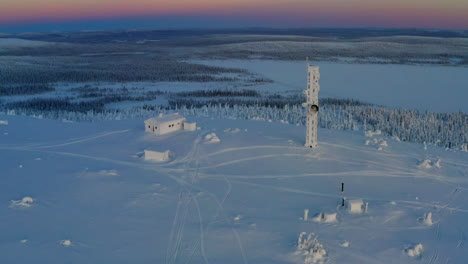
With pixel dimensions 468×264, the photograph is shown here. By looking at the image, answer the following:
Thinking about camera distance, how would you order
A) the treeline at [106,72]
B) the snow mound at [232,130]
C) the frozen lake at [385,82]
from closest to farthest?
the snow mound at [232,130], the frozen lake at [385,82], the treeline at [106,72]

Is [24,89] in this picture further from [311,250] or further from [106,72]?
[311,250]

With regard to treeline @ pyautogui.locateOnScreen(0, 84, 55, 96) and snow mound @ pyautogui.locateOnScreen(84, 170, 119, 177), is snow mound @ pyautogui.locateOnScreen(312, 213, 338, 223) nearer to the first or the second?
snow mound @ pyautogui.locateOnScreen(84, 170, 119, 177)

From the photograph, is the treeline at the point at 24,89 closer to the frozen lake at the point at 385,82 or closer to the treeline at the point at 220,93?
the treeline at the point at 220,93

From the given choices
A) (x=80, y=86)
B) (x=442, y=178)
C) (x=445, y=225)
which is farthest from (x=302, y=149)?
(x=80, y=86)

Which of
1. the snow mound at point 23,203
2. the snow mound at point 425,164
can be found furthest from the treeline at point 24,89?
the snow mound at point 425,164

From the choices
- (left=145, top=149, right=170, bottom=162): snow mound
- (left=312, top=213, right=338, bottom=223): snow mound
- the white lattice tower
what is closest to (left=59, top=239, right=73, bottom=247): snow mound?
(left=312, top=213, right=338, bottom=223): snow mound

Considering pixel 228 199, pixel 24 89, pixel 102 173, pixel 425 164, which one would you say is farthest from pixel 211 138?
pixel 24 89
